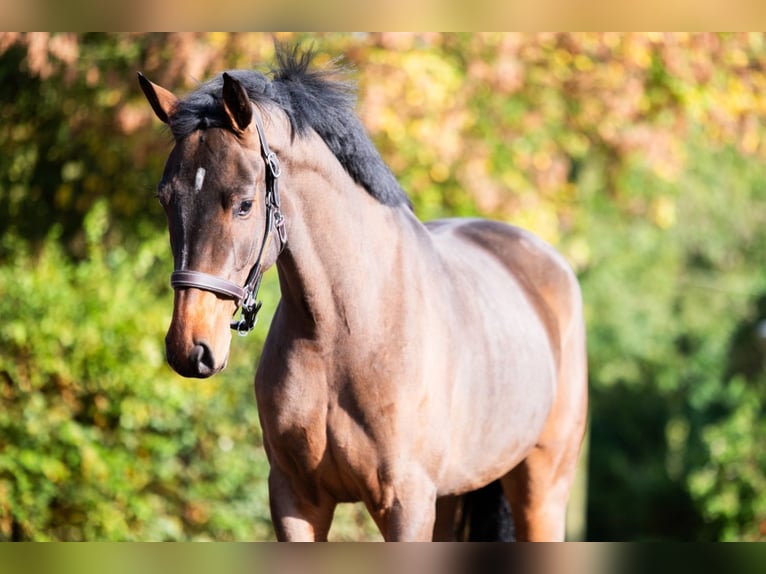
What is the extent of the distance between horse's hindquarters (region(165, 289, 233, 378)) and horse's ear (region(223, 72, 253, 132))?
47 cm

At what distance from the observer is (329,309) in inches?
126

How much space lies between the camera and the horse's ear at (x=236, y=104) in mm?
2752

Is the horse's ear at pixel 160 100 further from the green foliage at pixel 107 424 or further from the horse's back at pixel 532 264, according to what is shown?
the green foliage at pixel 107 424

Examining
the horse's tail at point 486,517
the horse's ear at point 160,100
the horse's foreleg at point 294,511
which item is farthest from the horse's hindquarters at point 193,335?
the horse's tail at point 486,517

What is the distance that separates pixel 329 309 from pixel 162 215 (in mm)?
5192

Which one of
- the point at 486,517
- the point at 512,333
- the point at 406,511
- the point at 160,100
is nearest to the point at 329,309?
the point at 406,511

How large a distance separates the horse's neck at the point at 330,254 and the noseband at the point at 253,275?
0.13 meters

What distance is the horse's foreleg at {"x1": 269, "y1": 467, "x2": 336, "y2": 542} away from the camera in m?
3.38

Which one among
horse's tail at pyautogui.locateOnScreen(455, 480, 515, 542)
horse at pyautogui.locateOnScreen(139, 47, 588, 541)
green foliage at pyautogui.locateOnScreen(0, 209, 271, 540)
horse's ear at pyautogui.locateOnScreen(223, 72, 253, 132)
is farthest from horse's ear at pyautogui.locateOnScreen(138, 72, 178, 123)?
green foliage at pyautogui.locateOnScreen(0, 209, 271, 540)

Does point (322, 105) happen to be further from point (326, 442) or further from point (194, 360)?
point (326, 442)

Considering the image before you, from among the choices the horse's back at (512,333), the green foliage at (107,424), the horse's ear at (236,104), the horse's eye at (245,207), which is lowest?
the green foliage at (107,424)

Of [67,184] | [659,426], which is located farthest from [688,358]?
[67,184]

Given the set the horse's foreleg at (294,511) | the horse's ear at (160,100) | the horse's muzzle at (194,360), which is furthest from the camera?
the horse's foreleg at (294,511)

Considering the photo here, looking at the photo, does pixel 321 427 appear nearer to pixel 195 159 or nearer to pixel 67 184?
pixel 195 159
